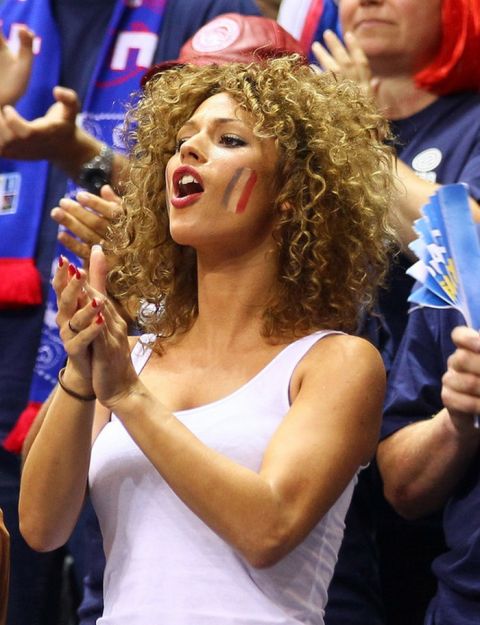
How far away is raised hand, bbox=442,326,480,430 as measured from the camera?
1.97 meters

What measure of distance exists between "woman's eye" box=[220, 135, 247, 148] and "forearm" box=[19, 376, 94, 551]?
471 mm

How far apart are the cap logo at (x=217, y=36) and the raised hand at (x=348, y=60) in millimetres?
212

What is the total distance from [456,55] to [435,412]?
0.78 meters

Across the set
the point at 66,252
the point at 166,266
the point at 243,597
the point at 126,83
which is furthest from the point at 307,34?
the point at 243,597

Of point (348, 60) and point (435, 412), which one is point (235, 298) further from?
point (348, 60)

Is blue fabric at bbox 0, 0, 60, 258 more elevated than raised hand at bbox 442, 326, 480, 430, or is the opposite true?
raised hand at bbox 442, 326, 480, 430

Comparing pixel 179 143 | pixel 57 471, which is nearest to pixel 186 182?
pixel 179 143

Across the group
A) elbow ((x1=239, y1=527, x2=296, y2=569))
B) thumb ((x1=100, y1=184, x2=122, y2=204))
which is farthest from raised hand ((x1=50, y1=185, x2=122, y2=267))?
elbow ((x1=239, y1=527, x2=296, y2=569))

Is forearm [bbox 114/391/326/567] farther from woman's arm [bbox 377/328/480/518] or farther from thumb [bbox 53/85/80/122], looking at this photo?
thumb [bbox 53/85/80/122]

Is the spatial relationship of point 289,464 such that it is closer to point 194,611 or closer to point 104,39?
point 194,611

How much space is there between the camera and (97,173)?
2.67m

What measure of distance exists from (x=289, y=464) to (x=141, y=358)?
392 millimetres

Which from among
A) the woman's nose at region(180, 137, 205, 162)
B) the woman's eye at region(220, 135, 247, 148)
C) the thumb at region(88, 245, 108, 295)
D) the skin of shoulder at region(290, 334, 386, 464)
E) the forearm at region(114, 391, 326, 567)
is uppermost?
the woman's eye at region(220, 135, 247, 148)

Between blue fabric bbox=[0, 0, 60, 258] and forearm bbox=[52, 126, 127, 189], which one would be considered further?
blue fabric bbox=[0, 0, 60, 258]
